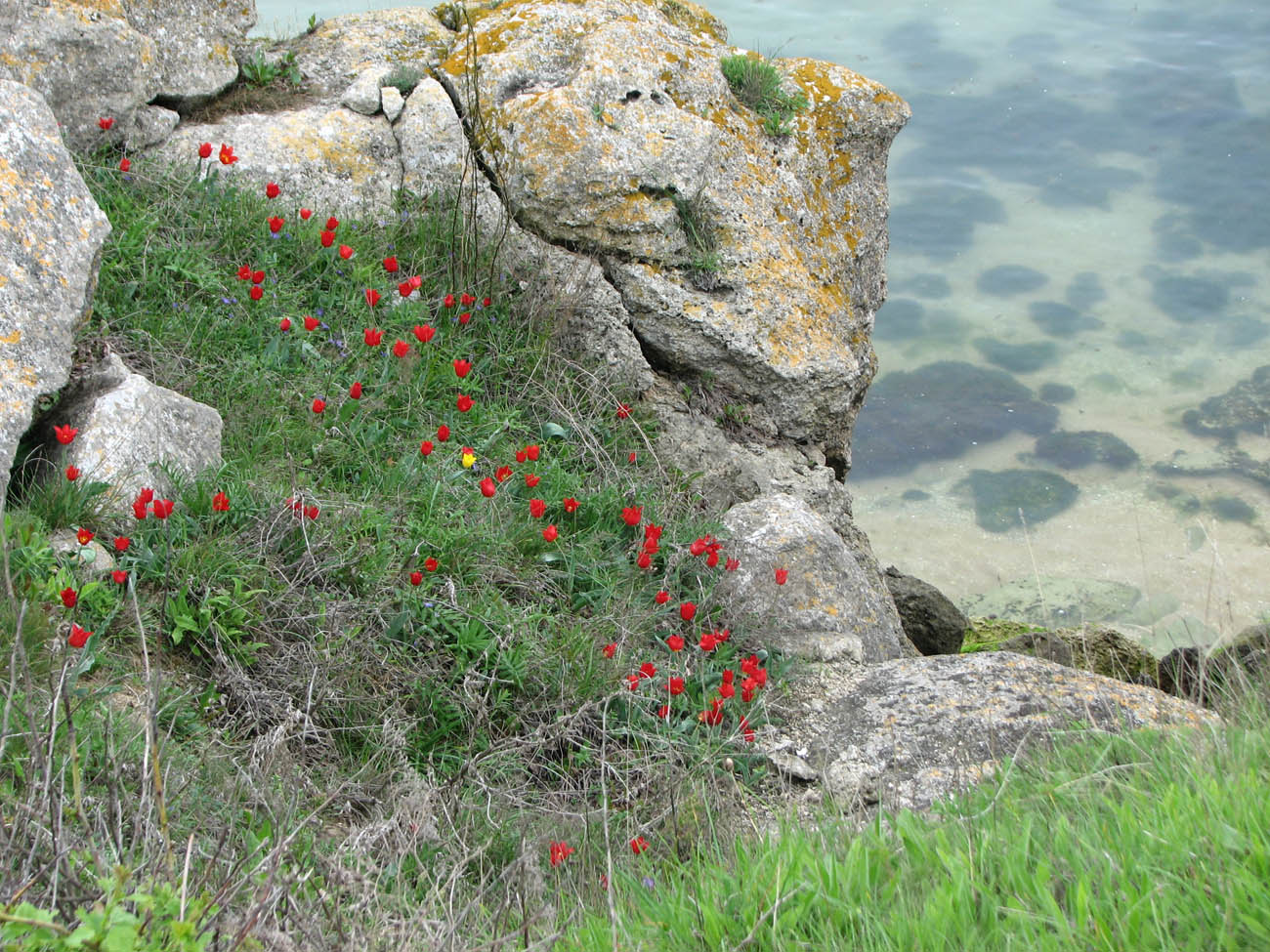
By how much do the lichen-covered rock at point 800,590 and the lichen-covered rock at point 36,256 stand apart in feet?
8.50

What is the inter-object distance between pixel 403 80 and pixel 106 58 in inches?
58.8

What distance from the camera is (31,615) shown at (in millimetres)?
2979

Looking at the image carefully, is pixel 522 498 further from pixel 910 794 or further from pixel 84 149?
pixel 84 149

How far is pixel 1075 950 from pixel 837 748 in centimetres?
193

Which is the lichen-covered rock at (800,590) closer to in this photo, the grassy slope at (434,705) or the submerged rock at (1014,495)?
the grassy slope at (434,705)

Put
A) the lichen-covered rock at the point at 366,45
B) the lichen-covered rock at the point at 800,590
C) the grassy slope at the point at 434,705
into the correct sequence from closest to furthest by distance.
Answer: the grassy slope at the point at 434,705
the lichen-covered rock at the point at 800,590
the lichen-covered rock at the point at 366,45

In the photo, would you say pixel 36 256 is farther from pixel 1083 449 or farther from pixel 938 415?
pixel 1083 449

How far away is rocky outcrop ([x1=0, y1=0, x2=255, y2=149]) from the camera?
15.4ft

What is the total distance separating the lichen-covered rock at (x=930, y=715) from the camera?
10.9ft

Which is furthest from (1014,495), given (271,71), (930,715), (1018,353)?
(271,71)

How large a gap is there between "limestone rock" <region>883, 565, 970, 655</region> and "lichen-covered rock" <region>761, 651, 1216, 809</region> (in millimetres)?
1977

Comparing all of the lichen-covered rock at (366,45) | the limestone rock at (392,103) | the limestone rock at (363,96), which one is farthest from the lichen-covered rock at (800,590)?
the lichen-covered rock at (366,45)

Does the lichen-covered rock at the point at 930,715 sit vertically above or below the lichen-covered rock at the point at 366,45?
below

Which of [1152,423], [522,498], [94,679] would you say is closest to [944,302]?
[1152,423]
